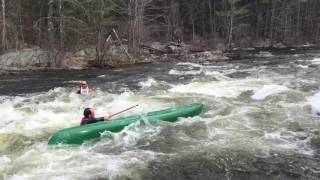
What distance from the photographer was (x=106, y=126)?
10.2 m

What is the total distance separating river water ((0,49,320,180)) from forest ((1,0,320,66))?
8.83 m

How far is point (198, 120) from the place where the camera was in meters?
11.4

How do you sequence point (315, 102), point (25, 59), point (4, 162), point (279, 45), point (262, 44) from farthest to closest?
point (262, 44) → point (279, 45) → point (25, 59) → point (315, 102) → point (4, 162)

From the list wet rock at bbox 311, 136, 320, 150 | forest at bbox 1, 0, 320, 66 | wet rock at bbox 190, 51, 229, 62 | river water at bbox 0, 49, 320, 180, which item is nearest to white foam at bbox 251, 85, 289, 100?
river water at bbox 0, 49, 320, 180

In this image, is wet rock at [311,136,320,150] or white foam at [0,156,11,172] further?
wet rock at [311,136,320,150]

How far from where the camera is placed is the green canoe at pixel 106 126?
952cm

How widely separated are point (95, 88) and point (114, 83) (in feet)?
4.30

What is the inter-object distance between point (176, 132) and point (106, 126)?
1587 mm

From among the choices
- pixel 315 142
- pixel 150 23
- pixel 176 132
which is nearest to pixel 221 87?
pixel 176 132

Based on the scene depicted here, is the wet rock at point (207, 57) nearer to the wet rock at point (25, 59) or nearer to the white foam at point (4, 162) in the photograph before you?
the wet rock at point (25, 59)

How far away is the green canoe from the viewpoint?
9.52 metres

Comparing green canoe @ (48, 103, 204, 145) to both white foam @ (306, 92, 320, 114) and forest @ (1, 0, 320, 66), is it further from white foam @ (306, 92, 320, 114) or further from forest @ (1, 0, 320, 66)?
forest @ (1, 0, 320, 66)

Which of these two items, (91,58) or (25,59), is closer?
(25,59)

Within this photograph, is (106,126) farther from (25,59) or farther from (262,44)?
(262,44)
